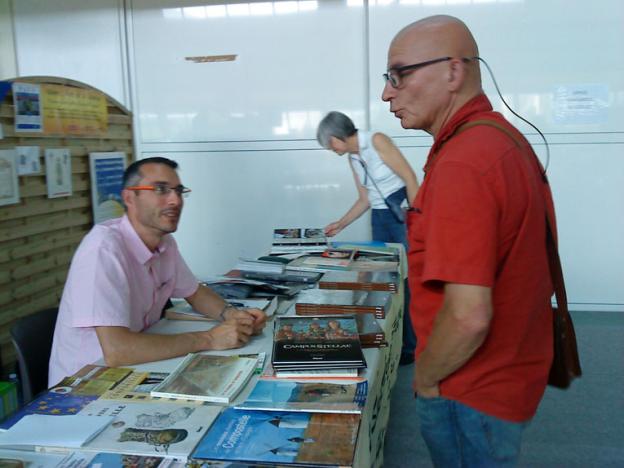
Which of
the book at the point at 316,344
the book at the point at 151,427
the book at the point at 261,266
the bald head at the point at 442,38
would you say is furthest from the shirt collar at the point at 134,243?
the bald head at the point at 442,38

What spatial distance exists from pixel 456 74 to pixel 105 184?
3.01 meters

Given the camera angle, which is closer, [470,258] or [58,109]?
[470,258]

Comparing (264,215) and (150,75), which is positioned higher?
(150,75)

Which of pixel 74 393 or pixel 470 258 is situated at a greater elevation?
pixel 470 258

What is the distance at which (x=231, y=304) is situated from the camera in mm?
2158

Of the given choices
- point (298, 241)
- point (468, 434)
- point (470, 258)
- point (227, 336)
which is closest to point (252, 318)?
point (227, 336)

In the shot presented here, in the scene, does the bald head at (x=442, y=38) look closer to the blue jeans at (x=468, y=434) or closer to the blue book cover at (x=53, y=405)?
the blue jeans at (x=468, y=434)

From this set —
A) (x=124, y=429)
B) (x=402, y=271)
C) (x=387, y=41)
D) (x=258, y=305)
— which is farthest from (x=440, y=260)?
(x=387, y=41)

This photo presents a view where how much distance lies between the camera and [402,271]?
2811 millimetres

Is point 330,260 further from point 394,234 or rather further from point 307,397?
point 307,397

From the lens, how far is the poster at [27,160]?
289 cm

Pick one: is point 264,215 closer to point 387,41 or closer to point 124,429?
point 387,41

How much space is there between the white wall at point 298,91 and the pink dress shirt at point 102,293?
2.73 metres

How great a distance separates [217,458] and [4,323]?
2.20 metres
